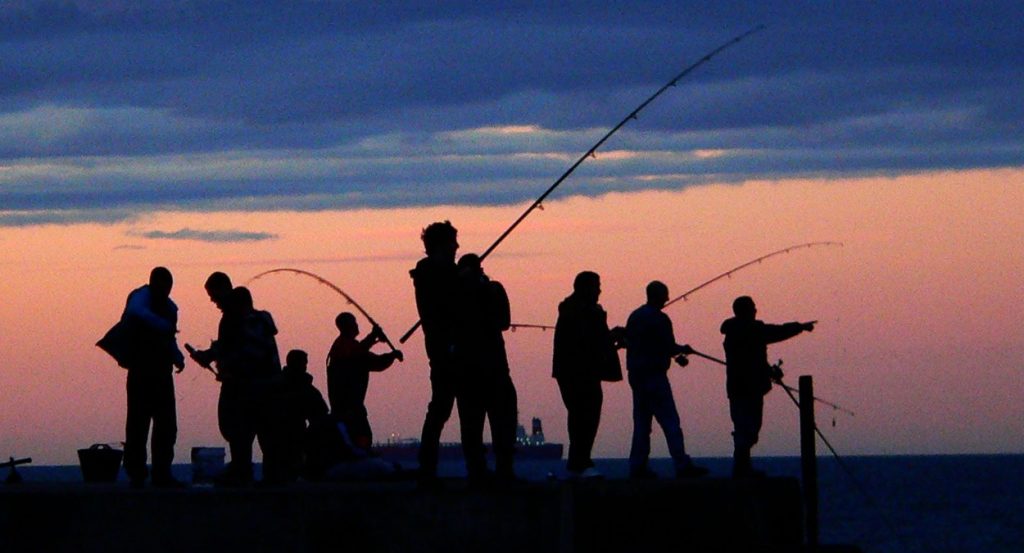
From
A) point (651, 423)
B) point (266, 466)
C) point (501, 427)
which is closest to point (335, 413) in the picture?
point (266, 466)

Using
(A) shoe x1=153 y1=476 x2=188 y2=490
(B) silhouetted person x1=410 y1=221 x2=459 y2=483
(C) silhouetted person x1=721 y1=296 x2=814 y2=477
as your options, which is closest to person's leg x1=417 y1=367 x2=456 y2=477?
(B) silhouetted person x1=410 y1=221 x2=459 y2=483

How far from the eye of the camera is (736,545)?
1306 cm

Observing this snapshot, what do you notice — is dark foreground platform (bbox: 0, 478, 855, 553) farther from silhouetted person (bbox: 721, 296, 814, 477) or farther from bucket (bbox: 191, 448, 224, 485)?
silhouetted person (bbox: 721, 296, 814, 477)

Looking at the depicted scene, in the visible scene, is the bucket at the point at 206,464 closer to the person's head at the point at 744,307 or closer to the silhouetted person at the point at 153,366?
the silhouetted person at the point at 153,366

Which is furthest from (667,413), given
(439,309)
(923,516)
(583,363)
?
(923,516)

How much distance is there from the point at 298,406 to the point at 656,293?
9.43 feet

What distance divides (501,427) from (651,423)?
10.4ft

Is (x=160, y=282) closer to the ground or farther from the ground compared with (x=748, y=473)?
farther from the ground

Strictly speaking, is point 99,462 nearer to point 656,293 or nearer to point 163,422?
point 163,422

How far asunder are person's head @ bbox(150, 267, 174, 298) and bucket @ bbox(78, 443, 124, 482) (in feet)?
9.17

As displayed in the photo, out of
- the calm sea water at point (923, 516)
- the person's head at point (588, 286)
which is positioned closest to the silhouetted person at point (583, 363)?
the person's head at point (588, 286)

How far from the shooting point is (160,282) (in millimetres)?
12461

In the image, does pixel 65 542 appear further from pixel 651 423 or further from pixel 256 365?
pixel 651 423

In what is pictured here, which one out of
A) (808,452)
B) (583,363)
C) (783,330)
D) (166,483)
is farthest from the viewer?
(808,452)
